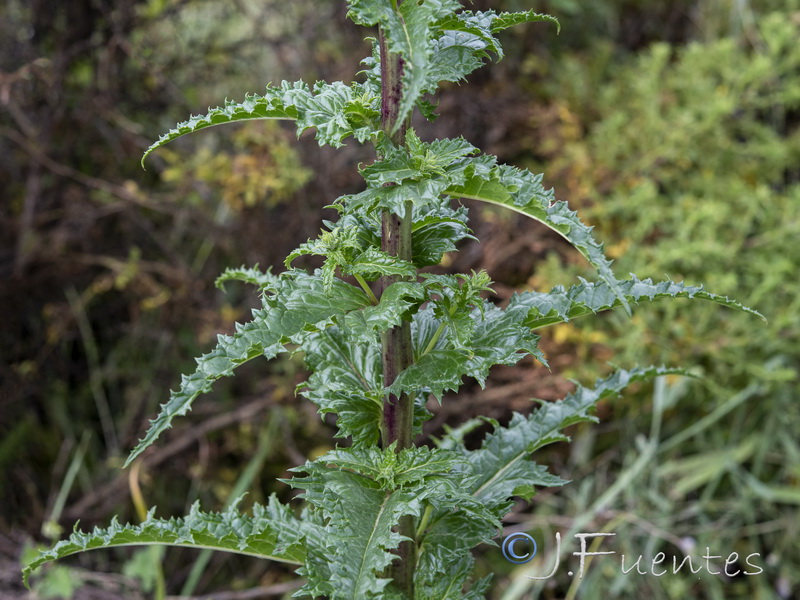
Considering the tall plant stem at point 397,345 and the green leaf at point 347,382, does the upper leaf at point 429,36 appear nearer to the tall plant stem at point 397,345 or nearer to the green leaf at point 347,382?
the tall plant stem at point 397,345

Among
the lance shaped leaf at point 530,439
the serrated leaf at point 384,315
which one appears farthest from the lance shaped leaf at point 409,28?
the lance shaped leaf at point 530,439

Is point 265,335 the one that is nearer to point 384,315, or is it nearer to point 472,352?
point 384,315

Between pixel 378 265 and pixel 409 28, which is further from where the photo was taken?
pixel 378 265

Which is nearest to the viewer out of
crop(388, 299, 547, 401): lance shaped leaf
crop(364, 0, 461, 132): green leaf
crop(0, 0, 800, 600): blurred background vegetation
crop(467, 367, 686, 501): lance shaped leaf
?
crop(364, 0, 461, 132): green leaf

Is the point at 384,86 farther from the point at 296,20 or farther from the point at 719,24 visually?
the point at 719,24

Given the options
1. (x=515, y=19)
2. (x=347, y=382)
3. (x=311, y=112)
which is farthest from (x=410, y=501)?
(x=515, y=19)

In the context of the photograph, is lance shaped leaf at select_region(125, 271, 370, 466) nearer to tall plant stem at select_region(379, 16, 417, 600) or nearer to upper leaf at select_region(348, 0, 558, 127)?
tall plant stem at select_region(379, 16, 417, 600)

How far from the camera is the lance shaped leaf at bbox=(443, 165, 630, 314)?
94 centimetres

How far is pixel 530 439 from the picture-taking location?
133cm

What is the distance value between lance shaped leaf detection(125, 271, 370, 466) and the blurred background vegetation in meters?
1.82

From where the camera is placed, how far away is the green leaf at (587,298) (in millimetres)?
1056

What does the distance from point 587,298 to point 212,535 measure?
2.15 feet

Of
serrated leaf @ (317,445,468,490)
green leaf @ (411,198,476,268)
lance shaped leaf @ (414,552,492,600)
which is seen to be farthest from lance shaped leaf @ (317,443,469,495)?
green leaf @ (411,198,476,268)

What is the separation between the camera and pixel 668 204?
339cm
